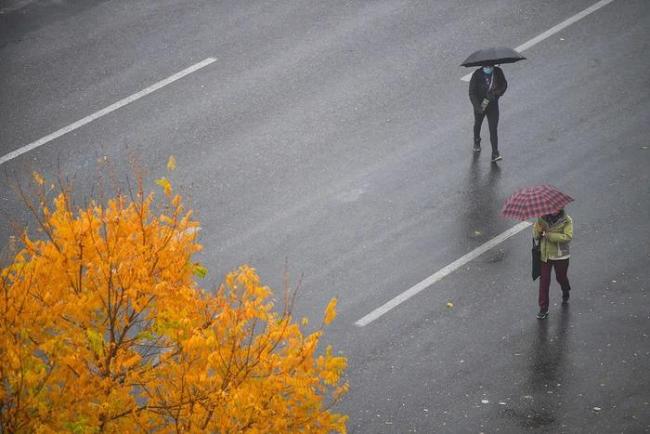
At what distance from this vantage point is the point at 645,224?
13.5 metres

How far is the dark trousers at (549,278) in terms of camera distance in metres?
11.9

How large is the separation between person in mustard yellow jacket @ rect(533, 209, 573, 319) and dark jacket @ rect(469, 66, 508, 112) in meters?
3.21

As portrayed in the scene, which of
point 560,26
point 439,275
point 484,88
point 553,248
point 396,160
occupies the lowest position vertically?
point 439,275

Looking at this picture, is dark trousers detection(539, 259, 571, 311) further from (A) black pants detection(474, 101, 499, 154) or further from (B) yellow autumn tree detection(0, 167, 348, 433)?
(B) yellow autumn tree detection(0, 167, 348, 433)

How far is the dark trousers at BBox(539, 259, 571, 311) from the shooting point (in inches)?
467

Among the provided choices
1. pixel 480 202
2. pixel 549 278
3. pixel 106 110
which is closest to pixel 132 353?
pixel 549 278

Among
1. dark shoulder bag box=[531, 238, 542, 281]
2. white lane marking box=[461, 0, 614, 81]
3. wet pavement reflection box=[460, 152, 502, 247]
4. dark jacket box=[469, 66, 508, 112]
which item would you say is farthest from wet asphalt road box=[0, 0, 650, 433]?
dark jacket box=[469, 66, 508, 112]

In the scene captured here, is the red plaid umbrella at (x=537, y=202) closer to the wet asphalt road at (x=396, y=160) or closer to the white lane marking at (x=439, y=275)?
the wet asphalt road at (x=396, y=160)

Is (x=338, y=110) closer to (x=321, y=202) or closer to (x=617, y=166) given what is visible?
(x=321, y=202)

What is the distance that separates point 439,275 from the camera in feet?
42.7

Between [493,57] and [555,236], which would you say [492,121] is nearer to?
[493,57]

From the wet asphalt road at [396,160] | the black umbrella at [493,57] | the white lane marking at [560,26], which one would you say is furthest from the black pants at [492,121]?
Result: the white lane marking at [560,26]

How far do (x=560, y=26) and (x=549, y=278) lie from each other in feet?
22.3

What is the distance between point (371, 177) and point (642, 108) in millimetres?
4219
